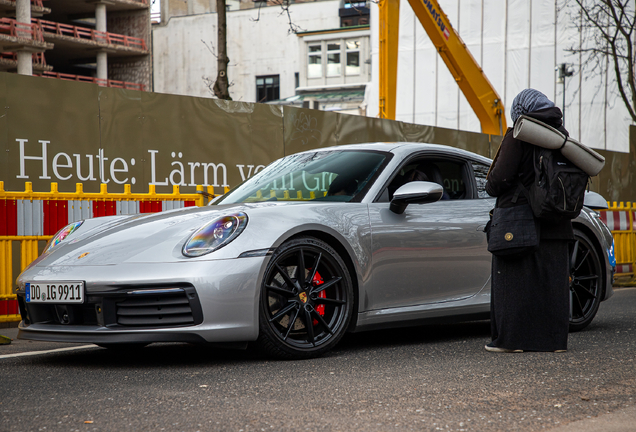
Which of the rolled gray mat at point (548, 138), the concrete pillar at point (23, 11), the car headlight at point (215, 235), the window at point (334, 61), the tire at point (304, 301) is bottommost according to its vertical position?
the tire at point (304, 301)

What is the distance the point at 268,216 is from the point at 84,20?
51.5 meters

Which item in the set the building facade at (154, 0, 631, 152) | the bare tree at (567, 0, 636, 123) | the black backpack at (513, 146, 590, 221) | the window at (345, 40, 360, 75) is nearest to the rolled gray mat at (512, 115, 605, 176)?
the black backpack at (513, 146, 590, 221)

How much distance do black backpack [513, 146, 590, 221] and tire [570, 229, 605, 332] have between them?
4.35ft

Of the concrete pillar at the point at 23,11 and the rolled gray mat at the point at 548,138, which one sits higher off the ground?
the concrete pillar at the point at 23,11

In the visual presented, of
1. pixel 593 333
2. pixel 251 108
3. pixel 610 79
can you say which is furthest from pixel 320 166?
pixel 610 79

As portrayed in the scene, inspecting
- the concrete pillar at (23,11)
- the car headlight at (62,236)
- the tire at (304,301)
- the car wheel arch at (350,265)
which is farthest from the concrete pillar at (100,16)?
the tire at (304,301)

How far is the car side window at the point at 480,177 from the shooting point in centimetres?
578

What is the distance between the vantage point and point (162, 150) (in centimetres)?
977

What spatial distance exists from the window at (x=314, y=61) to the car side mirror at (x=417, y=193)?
166ft

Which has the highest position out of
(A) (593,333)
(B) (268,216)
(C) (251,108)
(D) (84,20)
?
(D) (84,20)

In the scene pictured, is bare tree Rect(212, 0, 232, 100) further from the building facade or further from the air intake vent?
the building facade

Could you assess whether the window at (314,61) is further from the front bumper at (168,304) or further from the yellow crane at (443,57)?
the front bumper at (168,304)

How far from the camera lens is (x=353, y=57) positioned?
54.2 meters

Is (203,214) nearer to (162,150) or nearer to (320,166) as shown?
(320,166)
